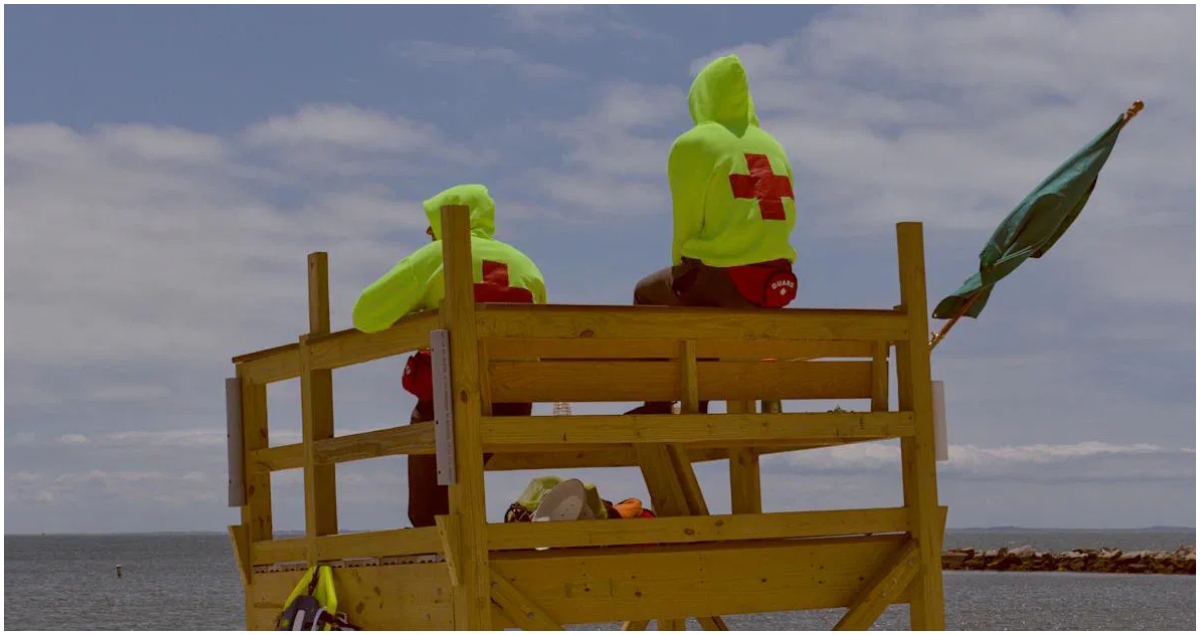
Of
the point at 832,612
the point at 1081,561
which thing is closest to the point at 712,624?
the point at 832,612

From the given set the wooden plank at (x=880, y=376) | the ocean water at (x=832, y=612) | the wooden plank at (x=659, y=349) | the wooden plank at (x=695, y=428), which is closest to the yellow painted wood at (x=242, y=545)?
the wooden plank at (x=659, y=349)

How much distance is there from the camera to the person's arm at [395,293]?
8430mm

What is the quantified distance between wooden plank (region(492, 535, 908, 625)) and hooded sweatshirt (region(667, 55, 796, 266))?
4.38 feet

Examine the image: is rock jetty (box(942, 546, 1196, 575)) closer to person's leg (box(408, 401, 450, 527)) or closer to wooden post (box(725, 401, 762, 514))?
wooden post (box(725, 401, 762, 514))

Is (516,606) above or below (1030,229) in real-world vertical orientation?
below

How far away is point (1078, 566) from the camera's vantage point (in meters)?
82.5

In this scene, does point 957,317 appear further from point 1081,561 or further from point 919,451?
point 1081,561

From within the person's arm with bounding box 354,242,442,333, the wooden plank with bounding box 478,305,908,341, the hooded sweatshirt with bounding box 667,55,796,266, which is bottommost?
the wooden plank with bounding box 478,305,908,341

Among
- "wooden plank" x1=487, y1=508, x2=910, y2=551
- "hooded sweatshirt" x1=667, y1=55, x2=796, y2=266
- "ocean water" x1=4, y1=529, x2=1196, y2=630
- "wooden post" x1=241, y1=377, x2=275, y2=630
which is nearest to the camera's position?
"wooden plank" x1=487, y1=508, x2=910, y2=551

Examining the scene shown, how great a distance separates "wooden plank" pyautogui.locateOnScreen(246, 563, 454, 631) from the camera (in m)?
8.09

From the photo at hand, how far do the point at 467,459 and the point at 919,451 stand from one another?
228 centimetres

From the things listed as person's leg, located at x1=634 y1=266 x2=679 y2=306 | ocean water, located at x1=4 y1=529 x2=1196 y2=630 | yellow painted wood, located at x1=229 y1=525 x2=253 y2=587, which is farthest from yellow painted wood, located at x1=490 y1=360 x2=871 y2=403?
ocean water, located at x1=4 y1=529 x2=1196 y2=630

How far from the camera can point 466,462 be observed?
306 inches

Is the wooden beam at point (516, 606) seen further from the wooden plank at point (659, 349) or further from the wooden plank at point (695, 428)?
the wooden plank at point (659, 349)
